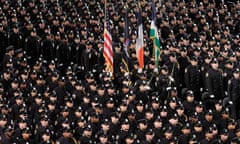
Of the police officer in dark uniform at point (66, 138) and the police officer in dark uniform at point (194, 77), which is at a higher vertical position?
the police officer in dark uniform at point (194, 77)

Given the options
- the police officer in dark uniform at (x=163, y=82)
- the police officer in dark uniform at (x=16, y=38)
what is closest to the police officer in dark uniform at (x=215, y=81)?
the police officer in dark uniform at (x=163, y=82)

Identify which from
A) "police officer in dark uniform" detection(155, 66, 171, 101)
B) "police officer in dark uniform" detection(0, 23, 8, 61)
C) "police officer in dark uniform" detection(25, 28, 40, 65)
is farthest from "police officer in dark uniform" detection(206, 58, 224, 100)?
"police officer in dark uniform" detection(0, 23, 8, 61)

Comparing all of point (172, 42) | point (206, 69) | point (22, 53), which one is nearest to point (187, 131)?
point (206, 69)

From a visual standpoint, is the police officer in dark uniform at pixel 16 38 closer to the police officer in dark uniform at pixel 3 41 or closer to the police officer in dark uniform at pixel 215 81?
the police officer in dark uniform at pixel 3 41

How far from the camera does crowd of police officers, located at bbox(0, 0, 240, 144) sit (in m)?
20.9

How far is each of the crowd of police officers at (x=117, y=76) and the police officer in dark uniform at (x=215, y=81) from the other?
0.03m

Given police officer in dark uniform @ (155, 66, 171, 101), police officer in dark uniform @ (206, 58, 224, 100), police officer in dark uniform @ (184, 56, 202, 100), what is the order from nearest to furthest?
police officer in dark uniform @ (155, 66, 171, 101), police officer in dark uniform @ (206, 58, 224, 100), police officer in dark uniform @ (184, 56, 202, 100)

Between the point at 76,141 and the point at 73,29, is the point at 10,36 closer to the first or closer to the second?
the point at 73,29

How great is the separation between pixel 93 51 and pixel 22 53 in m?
1.95

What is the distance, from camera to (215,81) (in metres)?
23.7

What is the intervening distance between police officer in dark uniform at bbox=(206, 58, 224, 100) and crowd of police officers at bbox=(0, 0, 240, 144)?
0.03 metres

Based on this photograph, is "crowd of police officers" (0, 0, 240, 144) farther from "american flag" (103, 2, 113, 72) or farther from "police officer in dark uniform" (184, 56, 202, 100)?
"american flag" (103, 2, 113, 72)

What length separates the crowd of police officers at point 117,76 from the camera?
68.5 feet

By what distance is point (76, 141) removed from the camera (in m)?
20.8
